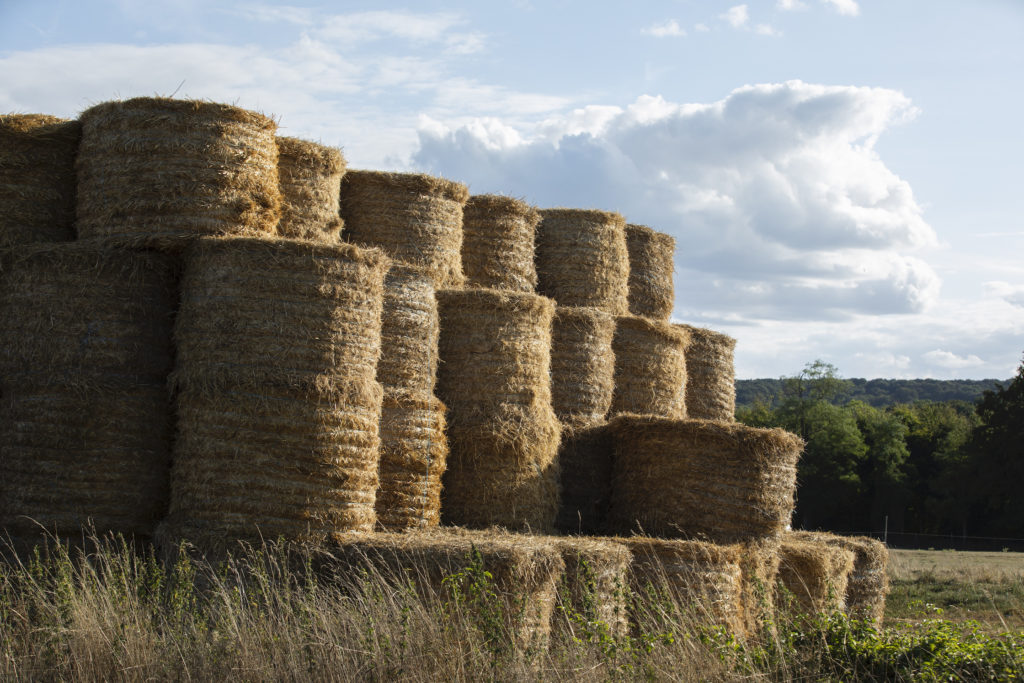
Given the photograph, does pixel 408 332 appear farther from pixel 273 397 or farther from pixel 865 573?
pixel 865 573

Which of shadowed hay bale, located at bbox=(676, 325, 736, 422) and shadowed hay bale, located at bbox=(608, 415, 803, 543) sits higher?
shadowed hay bale, located at bbox=(676, 325, 736, 422)

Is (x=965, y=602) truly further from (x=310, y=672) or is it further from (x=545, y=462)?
(x=310, y=672)

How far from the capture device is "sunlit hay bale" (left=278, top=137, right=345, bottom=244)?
28.8ft

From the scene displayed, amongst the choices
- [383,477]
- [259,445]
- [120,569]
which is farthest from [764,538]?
[120,569]

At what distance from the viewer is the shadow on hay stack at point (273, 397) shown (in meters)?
7.16

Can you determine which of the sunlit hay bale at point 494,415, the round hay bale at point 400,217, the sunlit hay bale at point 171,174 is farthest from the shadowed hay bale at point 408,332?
→ the sunlit hay bale at point 171,174

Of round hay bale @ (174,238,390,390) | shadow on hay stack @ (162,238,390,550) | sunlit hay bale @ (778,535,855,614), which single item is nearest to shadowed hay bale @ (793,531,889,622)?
sunlit hay bale @ (778,535,855,614)

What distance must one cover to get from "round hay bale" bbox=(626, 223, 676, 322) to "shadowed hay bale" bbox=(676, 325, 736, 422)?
47cm

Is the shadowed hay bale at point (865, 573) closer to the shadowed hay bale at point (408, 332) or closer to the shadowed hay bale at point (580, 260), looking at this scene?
the shadowed hay bale at point (580, 260)

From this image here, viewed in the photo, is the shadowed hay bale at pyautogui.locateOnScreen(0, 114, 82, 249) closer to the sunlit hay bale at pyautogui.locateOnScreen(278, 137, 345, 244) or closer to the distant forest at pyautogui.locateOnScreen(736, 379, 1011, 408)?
the sunlit hay bale at pyautogui.locateOnScreen(278, 137, 345, 244)

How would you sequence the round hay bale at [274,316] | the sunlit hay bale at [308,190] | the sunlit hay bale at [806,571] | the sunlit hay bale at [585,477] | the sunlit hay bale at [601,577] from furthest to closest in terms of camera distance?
the sunlit hay bale at [585,477] < the sunlit hay bale at [806,571] < the sunlit hay bale at [308,190] < the round hay bale at [274,316] < the sunlit hay bale at [601,577]

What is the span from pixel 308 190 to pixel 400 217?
1177mm

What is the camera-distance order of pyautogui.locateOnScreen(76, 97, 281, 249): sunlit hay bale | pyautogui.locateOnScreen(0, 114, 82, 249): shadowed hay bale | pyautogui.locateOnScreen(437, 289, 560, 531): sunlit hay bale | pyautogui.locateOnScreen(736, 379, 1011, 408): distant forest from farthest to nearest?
pyautogui.locateOnScreen(736, 379, 1011, 408): distant forest
pyautogui.locateOnScreen(437, 289, 560, 531): sunlit hay bale
pyautogui.locateOnScreen(0, 114, 82, 249): shadowed hay bale
pyautogui.locateOnScreen(76, 97, 281, 249): sunlit hay bale

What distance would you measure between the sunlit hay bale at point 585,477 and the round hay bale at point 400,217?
6.73 feet
